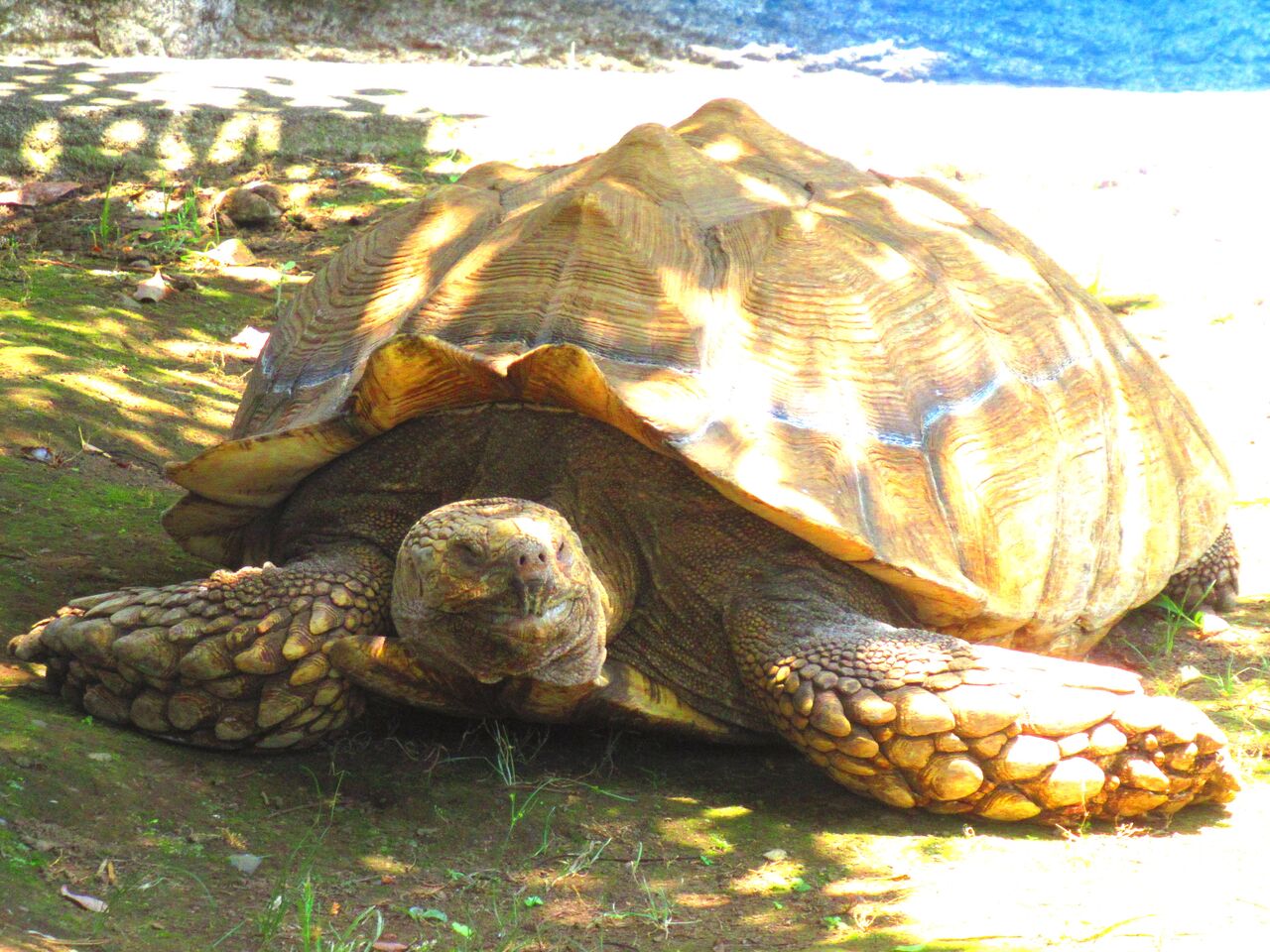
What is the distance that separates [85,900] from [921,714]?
1561 millimetres

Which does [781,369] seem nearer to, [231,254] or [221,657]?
[221,657]

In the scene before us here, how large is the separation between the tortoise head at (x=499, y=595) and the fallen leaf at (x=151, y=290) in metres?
3.70

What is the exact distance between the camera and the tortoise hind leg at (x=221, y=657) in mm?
3029

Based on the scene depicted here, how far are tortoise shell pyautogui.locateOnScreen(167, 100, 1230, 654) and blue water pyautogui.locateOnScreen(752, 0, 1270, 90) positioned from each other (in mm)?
16258

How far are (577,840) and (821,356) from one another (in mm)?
1239

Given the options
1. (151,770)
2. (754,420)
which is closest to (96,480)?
(151,770)

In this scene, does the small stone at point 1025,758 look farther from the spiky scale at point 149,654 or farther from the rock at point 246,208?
the rock at point 246,208

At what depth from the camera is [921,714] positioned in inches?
113

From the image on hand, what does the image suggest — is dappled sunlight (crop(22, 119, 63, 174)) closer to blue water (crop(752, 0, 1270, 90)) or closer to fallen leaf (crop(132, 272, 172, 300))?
fallen leaf (crop(132, 272, 172, 300))

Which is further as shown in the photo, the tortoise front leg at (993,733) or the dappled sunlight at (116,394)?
the dappled sunlight at (116,394)

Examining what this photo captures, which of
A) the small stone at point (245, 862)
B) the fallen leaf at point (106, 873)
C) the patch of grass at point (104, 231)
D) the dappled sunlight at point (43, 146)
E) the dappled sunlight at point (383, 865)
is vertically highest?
the dappled sunlight at point (43, 146)

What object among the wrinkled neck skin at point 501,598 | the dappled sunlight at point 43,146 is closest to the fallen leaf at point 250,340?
the dappled sunlight at point 43,146

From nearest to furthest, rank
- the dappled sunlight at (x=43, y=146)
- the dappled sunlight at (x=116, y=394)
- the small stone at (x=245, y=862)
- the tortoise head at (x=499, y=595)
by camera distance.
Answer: the small stone at (x=245, y=862), the tortoise head at (x=499, y=595), the dappled sunlight at (x=116, y=394), the dappled sunlight at (x=43, y=146)

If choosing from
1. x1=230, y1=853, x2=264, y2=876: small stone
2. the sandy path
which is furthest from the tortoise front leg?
the sandy path
